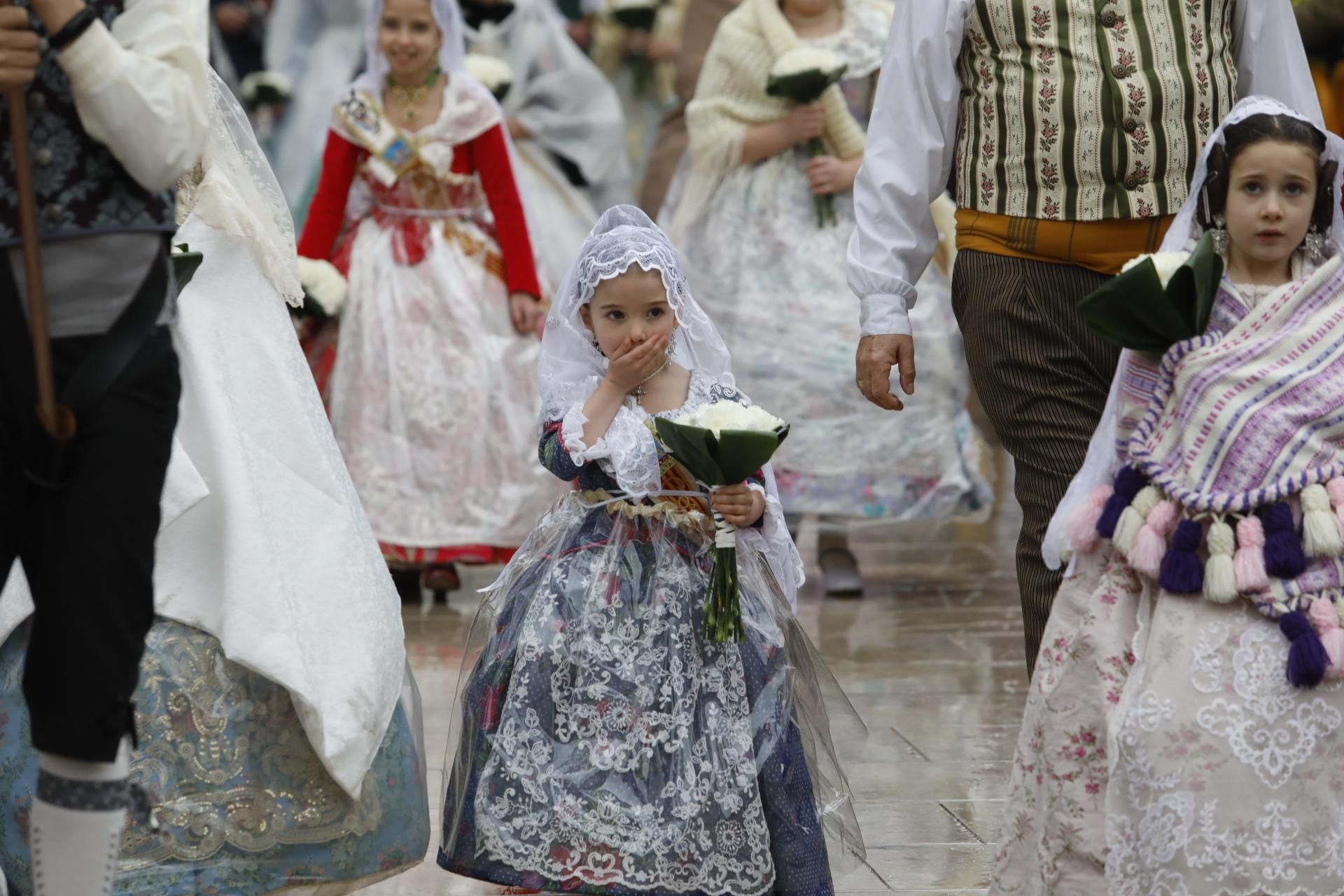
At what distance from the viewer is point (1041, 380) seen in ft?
13.4

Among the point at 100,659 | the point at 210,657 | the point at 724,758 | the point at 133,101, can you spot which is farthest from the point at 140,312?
the point at 724,758

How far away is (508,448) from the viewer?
7.49 m

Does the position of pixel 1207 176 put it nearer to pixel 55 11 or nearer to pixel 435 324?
pixel 55 11

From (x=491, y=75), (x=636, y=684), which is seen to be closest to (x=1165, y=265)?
(x=636, y=684)

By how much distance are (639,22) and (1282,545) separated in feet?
26.1

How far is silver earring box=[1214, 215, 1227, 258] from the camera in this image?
3.60 m

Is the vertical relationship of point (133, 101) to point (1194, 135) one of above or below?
above

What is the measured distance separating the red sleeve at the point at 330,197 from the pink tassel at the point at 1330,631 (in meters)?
4.62

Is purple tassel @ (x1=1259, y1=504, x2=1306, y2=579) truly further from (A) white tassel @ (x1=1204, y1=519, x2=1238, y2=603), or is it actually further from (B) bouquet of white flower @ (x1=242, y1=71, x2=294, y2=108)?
(B) bouquet of white flower @ (x1=242, y1=71, x2=294, y2=108)

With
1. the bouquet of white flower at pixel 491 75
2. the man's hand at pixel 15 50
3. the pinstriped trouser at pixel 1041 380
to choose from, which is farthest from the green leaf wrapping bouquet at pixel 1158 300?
the bouquet of white flower at pixel 491 75

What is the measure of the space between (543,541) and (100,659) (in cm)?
134

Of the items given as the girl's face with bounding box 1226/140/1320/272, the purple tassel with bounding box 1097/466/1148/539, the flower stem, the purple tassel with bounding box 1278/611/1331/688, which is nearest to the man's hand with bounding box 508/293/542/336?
the flower stem

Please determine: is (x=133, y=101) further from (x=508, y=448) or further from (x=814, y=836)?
(x=508, y=448)

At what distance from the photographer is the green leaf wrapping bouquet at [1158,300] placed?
3.38 meters
